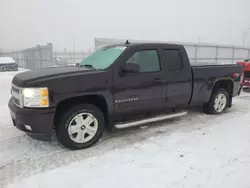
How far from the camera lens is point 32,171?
3121 millimetres

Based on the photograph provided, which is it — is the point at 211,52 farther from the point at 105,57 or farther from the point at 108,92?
the point at 108,92

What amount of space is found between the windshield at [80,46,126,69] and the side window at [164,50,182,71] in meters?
0.98

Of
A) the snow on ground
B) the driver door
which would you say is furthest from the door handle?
the snow on ground

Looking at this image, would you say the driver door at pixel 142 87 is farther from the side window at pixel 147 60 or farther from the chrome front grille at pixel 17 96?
the chrome front grille at pixel 17 96

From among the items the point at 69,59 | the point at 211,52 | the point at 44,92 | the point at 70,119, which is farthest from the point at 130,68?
the point at 69,59

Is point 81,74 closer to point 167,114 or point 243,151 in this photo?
point 167,114

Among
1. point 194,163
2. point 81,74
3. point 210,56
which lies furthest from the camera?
point 210,56

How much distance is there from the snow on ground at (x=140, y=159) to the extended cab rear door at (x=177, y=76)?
24.0 inches

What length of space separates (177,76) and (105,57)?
1.54 meters

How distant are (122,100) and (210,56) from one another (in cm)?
1802

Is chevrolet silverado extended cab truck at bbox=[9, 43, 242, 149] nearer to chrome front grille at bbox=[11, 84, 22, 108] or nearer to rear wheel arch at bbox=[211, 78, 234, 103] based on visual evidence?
chrome front grille at bbox=[11, 84, 22, 108]

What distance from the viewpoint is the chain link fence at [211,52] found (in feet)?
59.7

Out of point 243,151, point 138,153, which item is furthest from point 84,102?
point 243,151

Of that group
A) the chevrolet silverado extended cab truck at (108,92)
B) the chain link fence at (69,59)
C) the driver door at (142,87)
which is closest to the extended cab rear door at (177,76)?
the chevrolet silverado extended cab truck at (108,92)
